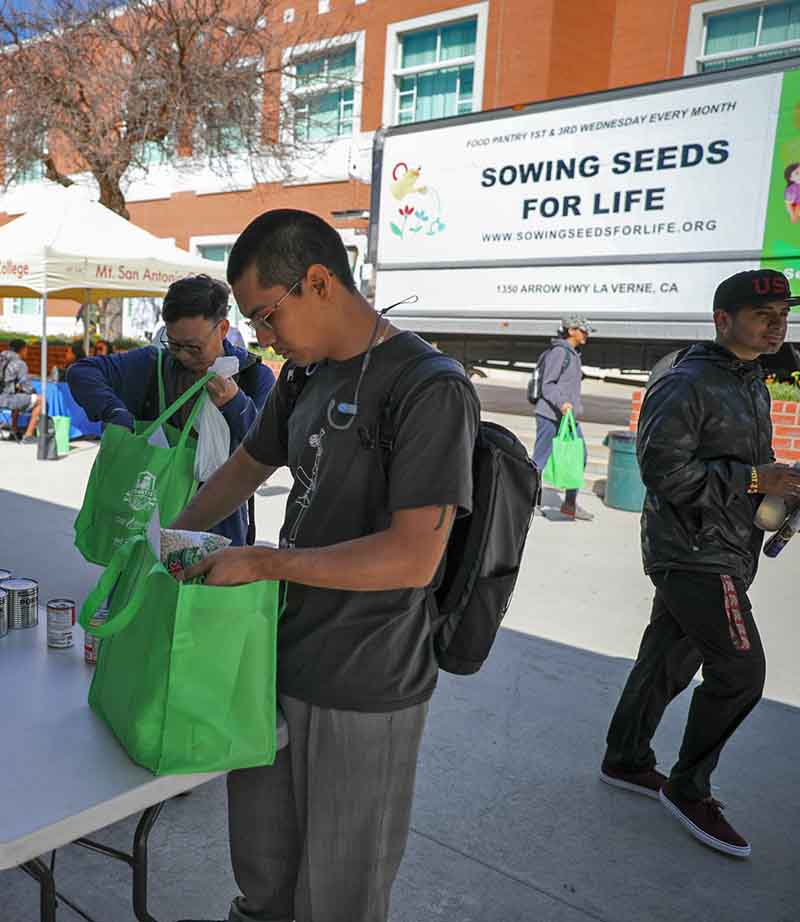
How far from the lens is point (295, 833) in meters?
1.71

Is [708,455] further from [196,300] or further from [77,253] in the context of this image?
[77,253]

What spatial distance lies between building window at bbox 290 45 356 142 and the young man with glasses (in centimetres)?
1819

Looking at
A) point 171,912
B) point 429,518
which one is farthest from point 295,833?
point 171,912

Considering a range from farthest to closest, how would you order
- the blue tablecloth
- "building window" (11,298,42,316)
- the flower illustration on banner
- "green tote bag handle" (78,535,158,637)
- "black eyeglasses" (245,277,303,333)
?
1. "building window" (11,298,42,316)
2. the flower illustration on banner
3. the blue tablecloth
4. "black eyeglasses" (245,277,303,333)
5. "green tote bag handle" (78,535,158,637)

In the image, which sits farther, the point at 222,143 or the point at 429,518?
the point at 222,143

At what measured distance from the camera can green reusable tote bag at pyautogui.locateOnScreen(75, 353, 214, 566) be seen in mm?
2266

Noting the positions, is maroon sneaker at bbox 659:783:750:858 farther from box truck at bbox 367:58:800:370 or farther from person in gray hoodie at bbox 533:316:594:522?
box truck at bbox 367:58:800:370

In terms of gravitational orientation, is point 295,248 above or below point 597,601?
above

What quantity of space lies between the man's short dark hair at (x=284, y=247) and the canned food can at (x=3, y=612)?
1.10m

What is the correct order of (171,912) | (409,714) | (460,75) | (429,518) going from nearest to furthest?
(429,518)
(409,714)
(171,912)
(460,75)

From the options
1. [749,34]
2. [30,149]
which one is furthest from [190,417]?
[749,34]

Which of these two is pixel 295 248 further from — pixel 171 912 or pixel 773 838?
pixel 773 838

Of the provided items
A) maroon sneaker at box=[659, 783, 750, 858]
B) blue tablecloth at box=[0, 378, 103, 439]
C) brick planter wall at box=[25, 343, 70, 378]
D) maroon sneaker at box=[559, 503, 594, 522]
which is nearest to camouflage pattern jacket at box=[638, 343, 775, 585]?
maroon sneaker at box=[659, 783, 750, 858]

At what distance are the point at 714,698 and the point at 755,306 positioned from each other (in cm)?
127
